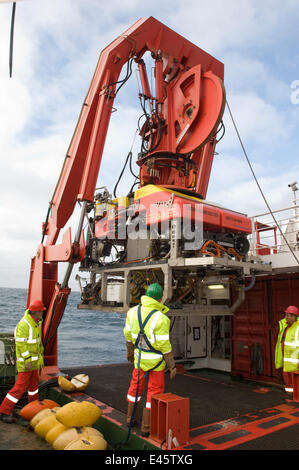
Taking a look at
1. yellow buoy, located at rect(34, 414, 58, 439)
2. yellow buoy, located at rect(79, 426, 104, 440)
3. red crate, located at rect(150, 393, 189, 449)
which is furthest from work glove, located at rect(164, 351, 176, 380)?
yellow buoy, located at rect(34, 414, 58, 439)

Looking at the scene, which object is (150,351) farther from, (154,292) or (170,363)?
(154,292)

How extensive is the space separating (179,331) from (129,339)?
4702 mm

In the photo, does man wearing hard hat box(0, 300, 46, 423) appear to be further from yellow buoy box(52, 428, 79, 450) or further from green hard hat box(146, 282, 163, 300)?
green hard hat box(146, 282, 163, 300)

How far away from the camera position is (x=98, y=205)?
735 centimetres

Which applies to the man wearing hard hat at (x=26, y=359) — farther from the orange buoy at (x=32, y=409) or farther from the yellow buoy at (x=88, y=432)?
the yellow buoy at (x=88, y=432)

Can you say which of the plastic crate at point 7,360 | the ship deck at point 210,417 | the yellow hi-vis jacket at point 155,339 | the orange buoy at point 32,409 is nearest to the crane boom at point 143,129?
the plastic crate at point 7,360

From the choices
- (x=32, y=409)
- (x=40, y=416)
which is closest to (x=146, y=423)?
(x=40, y=416)

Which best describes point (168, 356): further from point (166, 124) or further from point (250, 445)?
point (166, 124)

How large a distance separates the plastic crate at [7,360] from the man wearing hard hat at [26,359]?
1.09 m

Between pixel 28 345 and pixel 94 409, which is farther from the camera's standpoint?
pixel 28 345

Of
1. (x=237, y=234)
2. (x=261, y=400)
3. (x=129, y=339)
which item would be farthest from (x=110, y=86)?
(x=261, y=400)

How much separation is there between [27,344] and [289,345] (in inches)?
166

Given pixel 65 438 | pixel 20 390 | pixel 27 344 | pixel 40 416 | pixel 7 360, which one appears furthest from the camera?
pixel 7 360

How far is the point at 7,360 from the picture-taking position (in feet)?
20.9
